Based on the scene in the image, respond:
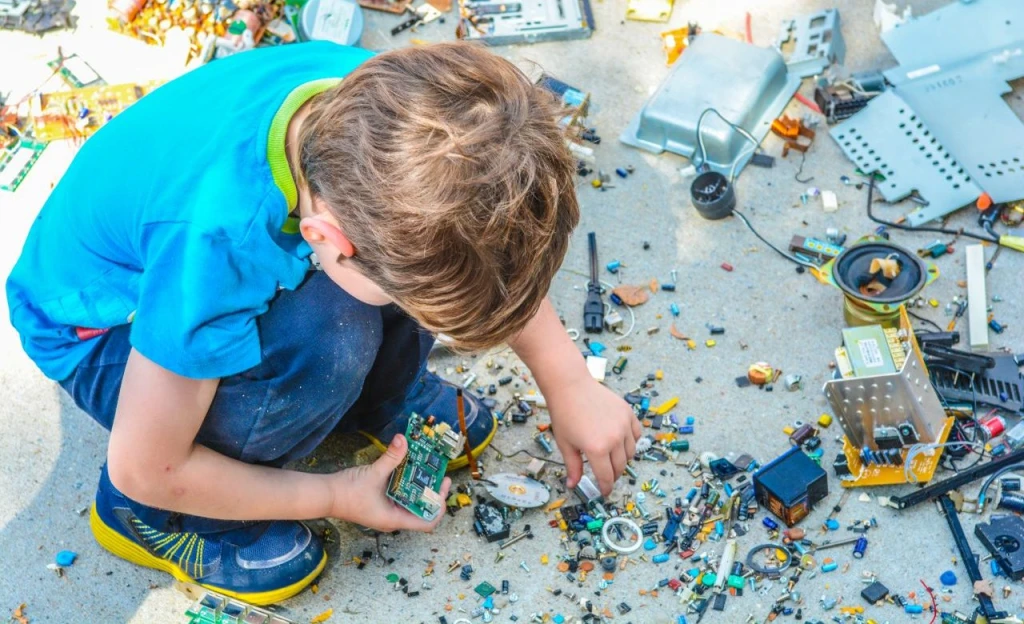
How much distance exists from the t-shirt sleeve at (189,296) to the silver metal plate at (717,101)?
5.71 ft

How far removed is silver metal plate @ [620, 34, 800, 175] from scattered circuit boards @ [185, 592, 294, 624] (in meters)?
1.80

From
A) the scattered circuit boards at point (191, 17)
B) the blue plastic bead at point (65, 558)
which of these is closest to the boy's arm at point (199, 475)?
the blue plastic bead at point (65, 558)

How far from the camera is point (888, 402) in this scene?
7.86 feet

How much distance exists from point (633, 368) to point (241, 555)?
1.08 m

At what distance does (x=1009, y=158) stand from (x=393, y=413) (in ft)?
6.18

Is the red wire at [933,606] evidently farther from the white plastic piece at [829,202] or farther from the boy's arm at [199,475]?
the white plastic piece at [829,202]

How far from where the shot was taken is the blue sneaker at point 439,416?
8.52 feet

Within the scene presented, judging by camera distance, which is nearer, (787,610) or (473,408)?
(787,610)

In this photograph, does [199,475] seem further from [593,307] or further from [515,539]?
[593,307]

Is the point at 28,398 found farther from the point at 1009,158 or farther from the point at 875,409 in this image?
the point at 1009,158

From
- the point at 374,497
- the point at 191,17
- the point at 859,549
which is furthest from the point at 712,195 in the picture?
the point at 191,17

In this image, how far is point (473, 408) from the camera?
263 cm

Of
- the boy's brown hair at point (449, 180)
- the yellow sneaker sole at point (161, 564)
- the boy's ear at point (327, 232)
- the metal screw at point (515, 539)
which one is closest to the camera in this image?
the boy's brown hair at point (449, 180)

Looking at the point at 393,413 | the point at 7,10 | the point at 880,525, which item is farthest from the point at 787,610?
the point at 7,10
